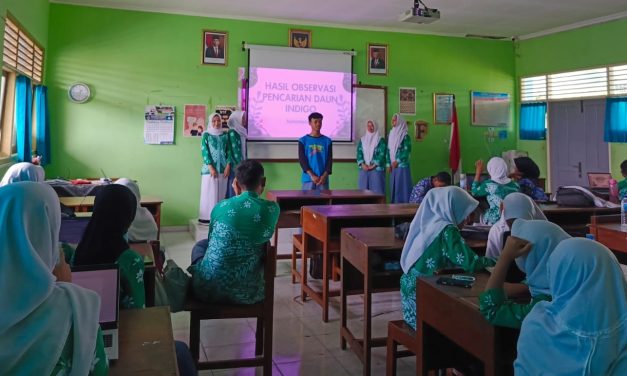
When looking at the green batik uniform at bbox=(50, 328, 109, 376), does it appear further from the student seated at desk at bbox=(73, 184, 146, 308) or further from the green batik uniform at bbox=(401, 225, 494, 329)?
the green batik uniform at bbox=(401, 225, 494, 329)

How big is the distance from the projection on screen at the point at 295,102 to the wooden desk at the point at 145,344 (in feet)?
19.2

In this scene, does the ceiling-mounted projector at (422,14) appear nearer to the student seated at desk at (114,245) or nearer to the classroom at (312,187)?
the classroom at (312,187)

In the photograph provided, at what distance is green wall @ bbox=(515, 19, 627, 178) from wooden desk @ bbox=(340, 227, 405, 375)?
5752 mm

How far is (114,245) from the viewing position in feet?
5.49

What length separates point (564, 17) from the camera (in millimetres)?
7160

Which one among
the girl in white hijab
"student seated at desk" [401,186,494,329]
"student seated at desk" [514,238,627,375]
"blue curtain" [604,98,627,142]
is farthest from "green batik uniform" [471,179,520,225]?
"blue curtain" [604,98,627,142]

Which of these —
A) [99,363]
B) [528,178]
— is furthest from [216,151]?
[99,363]

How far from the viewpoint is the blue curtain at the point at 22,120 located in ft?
16.5

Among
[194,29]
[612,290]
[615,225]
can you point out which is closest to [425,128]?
[194,29]

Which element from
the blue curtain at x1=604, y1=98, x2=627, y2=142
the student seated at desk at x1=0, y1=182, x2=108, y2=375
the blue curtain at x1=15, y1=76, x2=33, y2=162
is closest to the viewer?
the student seated at desk at x1=0, y1=182, x2=108, y2=375

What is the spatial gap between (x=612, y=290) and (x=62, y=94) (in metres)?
6.88

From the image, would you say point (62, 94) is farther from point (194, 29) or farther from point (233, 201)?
point (233, 201)

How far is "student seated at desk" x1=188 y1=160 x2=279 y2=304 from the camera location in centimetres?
223

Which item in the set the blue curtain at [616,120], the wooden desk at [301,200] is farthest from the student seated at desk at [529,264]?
the blue curtain at [616,120]
